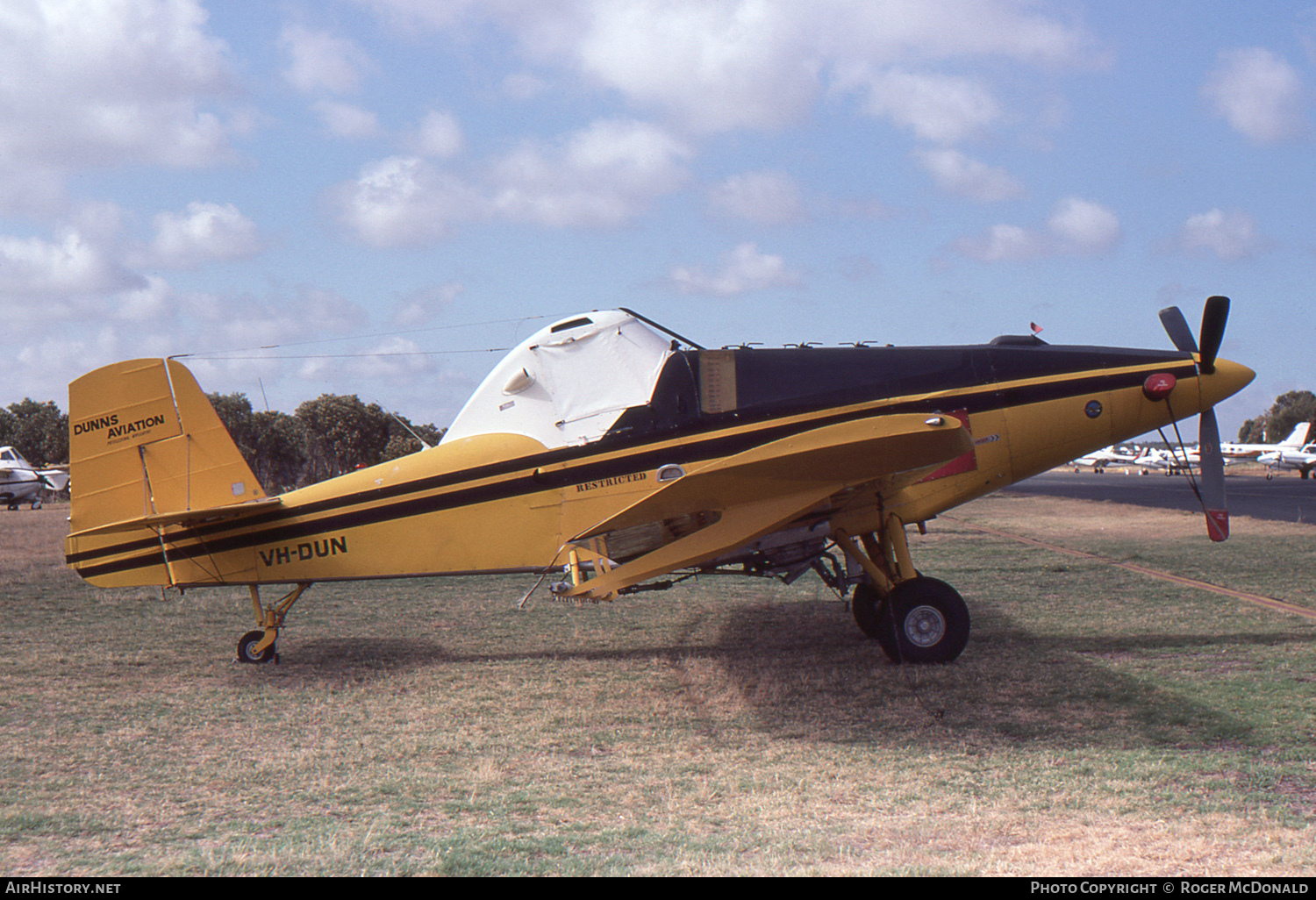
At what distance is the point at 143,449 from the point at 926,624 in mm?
7234

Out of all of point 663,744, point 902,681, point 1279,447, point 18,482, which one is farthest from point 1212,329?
point 1279,447

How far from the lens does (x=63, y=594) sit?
13000 mm

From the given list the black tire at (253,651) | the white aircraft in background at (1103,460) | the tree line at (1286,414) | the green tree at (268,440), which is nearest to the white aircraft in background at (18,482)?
the green tree at (268,440)

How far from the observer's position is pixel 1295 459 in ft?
190

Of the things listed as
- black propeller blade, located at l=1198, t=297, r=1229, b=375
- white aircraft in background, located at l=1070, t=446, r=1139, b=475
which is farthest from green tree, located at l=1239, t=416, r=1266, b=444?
black propeller blade, located at l=1198, t=297, r=1229, b=375

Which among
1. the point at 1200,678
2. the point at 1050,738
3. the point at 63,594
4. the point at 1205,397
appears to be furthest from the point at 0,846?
the point at 63,594

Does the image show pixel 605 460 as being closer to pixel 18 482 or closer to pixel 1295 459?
pixel 18 482

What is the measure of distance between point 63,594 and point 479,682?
8.97m

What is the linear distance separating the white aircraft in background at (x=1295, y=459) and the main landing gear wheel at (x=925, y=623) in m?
59.2

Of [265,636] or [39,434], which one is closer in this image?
[265,636]

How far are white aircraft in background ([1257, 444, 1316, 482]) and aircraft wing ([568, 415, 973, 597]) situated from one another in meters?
60.7

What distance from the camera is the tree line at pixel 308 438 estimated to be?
49.7 metres

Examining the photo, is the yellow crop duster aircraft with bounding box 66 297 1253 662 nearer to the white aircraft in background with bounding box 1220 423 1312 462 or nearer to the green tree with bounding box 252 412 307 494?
the green tree with bounding box 252 412 307 494

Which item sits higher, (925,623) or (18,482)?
(18,482)
